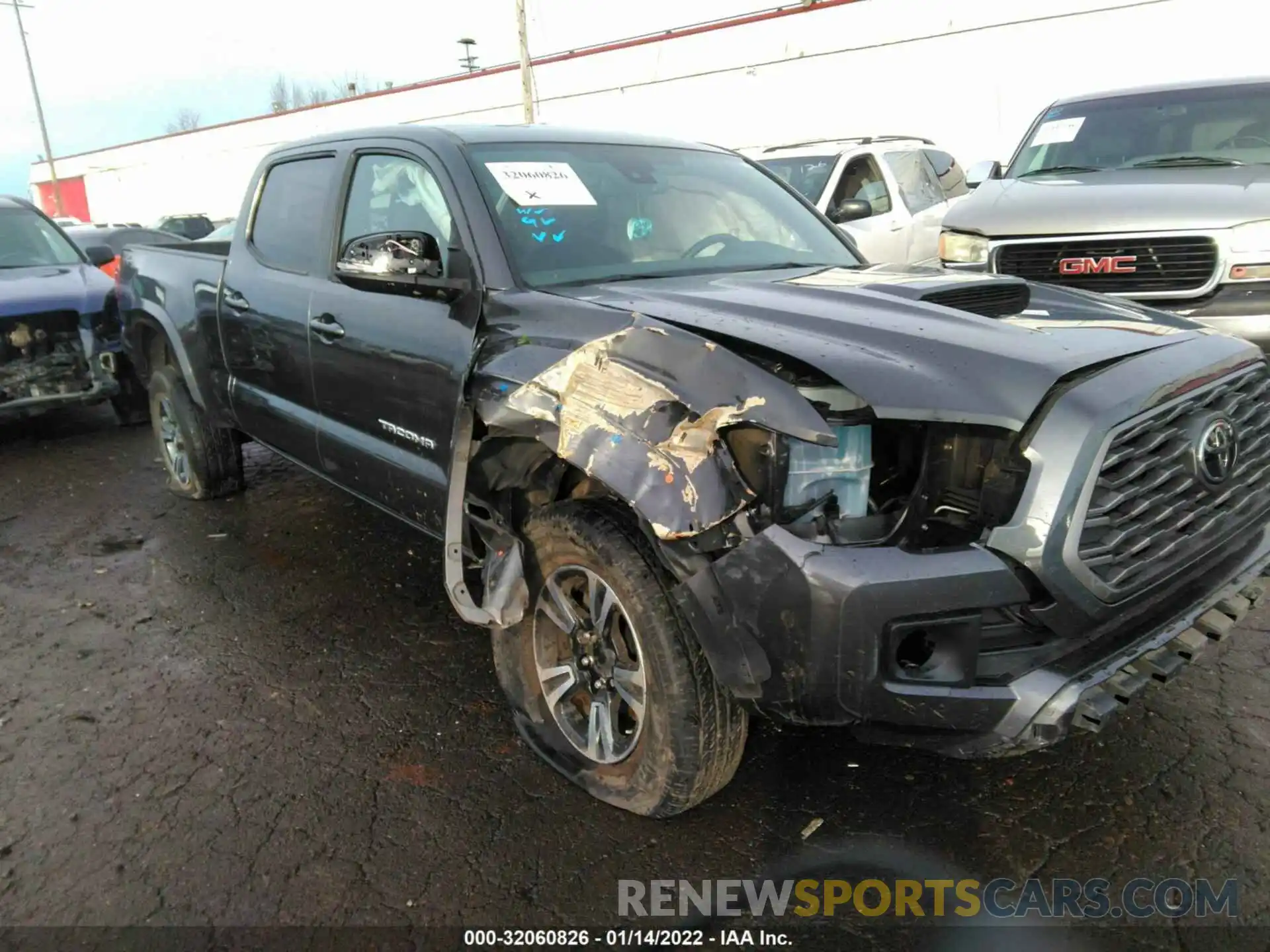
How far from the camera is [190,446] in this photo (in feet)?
17.2

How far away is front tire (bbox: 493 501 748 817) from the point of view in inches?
90.4

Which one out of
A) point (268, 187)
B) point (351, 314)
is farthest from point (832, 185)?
point (351, 314)

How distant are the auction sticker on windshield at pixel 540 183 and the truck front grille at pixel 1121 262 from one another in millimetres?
2903

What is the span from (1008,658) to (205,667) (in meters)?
2.92

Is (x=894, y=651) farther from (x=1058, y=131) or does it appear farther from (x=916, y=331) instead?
(x=1058, y=131)

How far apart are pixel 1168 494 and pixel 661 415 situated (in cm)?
123

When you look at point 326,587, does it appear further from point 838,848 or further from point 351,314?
point 838,848

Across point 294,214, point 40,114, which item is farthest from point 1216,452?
point 40,114

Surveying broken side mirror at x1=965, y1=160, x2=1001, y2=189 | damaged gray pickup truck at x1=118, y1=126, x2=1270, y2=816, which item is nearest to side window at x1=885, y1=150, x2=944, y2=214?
broken side mirror at x1=965, y1=160, x2=1001, y2=189

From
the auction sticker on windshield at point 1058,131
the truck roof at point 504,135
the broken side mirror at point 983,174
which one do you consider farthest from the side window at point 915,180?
the truck roof at point 504,135

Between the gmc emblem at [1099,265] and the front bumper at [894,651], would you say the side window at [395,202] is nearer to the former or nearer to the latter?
the front bumper at [894,651]

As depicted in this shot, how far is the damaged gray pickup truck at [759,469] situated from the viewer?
2.01 metres

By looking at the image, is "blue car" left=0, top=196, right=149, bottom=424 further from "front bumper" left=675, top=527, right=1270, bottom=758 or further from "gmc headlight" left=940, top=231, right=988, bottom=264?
"front bumper" left=675, top=527, right=1270, bottom=758

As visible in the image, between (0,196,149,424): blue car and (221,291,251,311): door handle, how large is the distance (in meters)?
2.88
